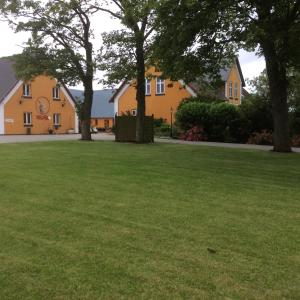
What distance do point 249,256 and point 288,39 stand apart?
14.0m

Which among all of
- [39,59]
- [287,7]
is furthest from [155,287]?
[39,59]

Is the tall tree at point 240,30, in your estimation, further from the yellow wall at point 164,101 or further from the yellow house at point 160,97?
the yellow wall at point 164,101

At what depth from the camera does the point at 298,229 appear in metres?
6.82

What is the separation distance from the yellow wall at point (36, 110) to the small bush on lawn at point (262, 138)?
24.8 meters

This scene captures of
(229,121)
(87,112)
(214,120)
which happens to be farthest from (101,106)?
(229,121)

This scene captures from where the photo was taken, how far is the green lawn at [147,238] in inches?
185

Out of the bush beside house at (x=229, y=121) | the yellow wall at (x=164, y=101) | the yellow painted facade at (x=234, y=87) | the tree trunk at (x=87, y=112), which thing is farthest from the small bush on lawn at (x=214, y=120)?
the yellow painted facade at (x=234, y=87)

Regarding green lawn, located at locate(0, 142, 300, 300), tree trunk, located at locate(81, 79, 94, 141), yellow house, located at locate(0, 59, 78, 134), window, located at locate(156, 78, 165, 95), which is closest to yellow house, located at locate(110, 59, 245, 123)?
window, located at locate(156, 78, 165, 95)

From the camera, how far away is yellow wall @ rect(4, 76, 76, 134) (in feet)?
172

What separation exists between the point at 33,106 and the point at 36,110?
22.5 inches

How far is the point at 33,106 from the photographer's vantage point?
5503 centimetres

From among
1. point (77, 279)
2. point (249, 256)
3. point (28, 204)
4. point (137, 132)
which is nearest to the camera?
point (77, 279)

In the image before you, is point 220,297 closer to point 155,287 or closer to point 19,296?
point 155,287

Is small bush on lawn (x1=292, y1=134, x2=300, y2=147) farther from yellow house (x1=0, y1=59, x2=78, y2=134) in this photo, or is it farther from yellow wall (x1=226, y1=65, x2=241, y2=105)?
yellow house (x1=0, y1=59, x2=78, y2=134)
